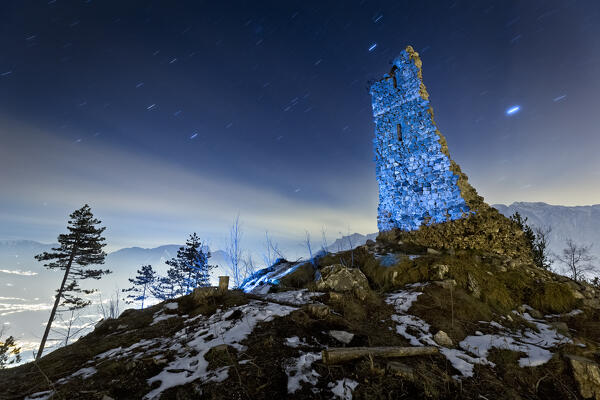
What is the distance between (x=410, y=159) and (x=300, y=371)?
34.4 feet

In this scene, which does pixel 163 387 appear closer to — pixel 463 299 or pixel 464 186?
pixel 463 299

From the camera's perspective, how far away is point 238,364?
3752 mm

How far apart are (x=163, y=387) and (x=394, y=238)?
33.8 feet

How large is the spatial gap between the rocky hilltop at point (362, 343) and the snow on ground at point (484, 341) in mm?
32

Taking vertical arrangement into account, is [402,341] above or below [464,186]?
below

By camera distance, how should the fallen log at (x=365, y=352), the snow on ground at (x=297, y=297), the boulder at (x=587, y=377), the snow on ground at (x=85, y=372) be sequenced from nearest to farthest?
the boulder at (x=587, y=377) → the fallen log at (x=365, y=352) → the snow on ground at (x=85, y=372) → the snow on ground at (x=297, y=297)

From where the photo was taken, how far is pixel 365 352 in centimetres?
378

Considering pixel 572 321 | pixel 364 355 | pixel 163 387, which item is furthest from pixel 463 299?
pixel 163 387

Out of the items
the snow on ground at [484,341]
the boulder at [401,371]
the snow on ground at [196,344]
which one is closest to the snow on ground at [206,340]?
the snow on ground at [196,344]

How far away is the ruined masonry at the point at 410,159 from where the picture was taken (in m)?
10.5

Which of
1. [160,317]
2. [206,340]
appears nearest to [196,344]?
[206,340]

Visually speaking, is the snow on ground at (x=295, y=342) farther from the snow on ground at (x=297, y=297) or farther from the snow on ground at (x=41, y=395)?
the snow on ground at (x=41, y=395)

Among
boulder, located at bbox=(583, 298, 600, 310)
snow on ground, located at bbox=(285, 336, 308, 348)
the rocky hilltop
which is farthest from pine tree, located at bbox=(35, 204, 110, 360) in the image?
boulder, located at bbox=(583, 298, 600, 310)

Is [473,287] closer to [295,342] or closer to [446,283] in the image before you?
[446,283]
